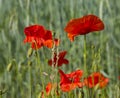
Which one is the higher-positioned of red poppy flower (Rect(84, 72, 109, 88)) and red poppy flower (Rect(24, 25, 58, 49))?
red poppy flower (Rect(24, 25, 58, 49))

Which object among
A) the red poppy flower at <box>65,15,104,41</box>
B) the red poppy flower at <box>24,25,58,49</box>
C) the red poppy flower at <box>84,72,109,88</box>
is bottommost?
the red poppy flower at <box>84,72,109,88</box>

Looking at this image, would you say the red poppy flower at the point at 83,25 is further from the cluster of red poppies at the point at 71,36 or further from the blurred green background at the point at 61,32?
the blurred green background at the point at 61,32

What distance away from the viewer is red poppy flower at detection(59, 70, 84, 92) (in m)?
1.07

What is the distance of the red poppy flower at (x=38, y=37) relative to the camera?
1.13 m

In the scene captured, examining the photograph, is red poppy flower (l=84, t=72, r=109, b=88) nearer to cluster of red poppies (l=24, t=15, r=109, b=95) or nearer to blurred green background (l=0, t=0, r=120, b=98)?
cluster of red poppies (l=24, t=15, r=109, b=95)

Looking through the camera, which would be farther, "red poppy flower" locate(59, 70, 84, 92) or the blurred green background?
the blurred green background

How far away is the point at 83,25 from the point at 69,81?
0.14 meters

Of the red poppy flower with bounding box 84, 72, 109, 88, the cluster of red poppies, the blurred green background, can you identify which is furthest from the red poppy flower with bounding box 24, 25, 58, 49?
the blurred green background

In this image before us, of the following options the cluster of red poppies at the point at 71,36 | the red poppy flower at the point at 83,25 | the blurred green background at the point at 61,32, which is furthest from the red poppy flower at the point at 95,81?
the blurred green background at the point at 61,32

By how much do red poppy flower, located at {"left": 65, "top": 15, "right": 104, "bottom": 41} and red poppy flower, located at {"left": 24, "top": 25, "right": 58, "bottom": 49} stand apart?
0.06m

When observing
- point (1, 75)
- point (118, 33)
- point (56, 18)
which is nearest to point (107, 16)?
point (118, 33)

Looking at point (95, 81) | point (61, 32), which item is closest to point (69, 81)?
point (95, 81)

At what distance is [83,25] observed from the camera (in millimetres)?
1096

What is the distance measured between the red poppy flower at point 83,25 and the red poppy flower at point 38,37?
2.6 inches
